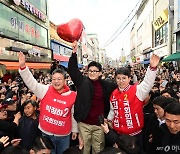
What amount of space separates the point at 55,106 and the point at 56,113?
9 cm

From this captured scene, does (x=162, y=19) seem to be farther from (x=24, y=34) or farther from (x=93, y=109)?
(x=93, y=109)

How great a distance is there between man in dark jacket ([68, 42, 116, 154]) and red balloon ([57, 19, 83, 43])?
0.59 ft

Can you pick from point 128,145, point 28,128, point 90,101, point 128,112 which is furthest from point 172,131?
point 28,128

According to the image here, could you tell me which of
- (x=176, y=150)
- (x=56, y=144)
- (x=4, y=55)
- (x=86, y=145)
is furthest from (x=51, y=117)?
(x=4, y=55)

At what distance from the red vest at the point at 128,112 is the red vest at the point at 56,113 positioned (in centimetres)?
65

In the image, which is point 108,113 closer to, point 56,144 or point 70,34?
point 56,144

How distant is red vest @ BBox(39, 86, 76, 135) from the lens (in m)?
3.33

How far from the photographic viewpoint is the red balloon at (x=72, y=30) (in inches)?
142

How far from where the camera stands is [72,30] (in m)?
3.62

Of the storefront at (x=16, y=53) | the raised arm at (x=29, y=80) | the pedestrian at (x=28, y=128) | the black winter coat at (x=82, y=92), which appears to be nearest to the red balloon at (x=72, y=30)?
the black winter coat at (x=82, y=92)

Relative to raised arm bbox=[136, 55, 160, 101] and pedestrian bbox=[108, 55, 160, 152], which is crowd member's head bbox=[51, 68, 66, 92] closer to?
pedestrian bbox=[108, 55, 160, 152]

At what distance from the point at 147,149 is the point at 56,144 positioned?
1242 millimetres

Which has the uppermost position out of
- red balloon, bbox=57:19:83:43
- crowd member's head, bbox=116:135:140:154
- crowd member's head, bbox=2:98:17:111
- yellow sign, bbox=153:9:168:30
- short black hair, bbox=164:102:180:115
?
yellow sign, bbox=153:9:168:30

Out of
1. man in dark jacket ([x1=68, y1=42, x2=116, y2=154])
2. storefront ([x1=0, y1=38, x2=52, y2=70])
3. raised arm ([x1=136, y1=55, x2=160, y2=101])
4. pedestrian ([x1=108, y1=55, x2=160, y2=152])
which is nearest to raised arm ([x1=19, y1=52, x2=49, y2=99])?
man in dark jacket ([x1=68, y1=42, x2=116, y2=154])
